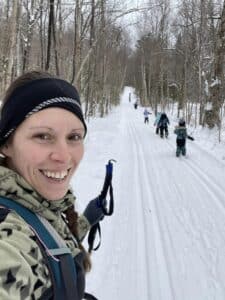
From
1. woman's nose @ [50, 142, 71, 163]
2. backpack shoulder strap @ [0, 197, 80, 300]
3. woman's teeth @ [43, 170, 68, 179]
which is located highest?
woman's nose @ [50, 142, 71, 163]

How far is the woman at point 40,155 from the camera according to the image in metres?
1.14

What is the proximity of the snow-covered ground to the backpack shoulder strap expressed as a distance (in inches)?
115

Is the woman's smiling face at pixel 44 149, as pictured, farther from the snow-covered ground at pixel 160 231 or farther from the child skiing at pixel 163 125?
the child skiing at pixel 163 125

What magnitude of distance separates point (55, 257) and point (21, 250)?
0.15 meters

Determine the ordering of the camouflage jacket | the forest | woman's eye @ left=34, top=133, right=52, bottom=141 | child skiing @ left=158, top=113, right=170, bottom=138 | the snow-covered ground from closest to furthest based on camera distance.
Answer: the camouflage jacket → woman's eye @ left=34, top=133, right=52, bottom=141 → the snow-covered ground → the forest → child skiing @ left=158, top=113, right=170, bottom=138

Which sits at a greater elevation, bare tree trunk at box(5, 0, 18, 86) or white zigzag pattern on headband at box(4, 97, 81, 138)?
bare tree trunk at box(5, 0, 18, 86)

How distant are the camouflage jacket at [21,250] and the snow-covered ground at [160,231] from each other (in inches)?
117

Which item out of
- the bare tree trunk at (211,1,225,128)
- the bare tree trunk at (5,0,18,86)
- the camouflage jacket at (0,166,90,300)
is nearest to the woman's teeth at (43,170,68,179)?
the camouflage jacket at (0,166,90,300)

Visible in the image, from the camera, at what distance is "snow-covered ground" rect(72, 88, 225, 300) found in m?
4.27

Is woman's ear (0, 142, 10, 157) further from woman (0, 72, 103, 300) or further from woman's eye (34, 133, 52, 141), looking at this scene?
woman's eye (34, 133, 52, 141)

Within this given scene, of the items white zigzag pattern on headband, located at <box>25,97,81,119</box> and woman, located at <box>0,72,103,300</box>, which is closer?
woman, located at <box>0,72,103,300</box>

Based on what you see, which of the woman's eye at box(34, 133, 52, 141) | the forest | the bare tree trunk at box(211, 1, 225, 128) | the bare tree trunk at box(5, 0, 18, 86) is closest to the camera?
the woman's eye at box(34, 133, 52, 141)

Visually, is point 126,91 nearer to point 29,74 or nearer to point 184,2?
point 184,2

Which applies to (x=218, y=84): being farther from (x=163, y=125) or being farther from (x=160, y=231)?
(x=160, y=231)
